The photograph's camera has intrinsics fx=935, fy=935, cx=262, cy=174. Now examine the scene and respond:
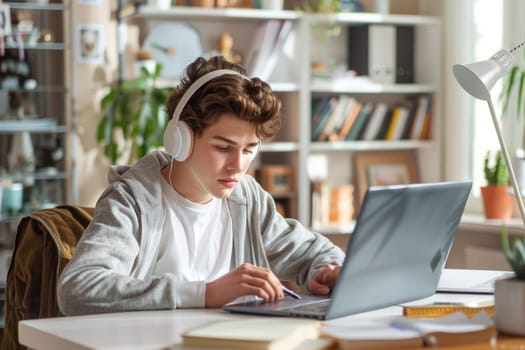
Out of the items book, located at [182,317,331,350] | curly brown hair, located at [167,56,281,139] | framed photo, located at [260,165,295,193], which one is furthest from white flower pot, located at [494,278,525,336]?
framed photo, located at [260,165,295,193]

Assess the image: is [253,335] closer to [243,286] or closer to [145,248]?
[243,286]

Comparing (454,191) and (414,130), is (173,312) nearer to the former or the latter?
(454,191)

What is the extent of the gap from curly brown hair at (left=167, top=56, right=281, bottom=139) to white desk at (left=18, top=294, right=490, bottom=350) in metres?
0.45

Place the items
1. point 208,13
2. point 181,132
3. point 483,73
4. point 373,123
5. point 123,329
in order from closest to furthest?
point 123,329 < point 483,73 < point 181,132 < point 208,13 < point 373,123

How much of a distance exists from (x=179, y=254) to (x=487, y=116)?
277 centimetres

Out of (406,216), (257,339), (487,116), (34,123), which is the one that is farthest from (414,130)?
(257,339)

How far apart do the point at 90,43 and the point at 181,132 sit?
243cm

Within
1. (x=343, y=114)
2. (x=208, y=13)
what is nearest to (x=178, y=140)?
(x=208, y=13)

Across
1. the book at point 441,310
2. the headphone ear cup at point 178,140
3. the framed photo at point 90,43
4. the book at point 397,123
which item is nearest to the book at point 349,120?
the book at point 397,123

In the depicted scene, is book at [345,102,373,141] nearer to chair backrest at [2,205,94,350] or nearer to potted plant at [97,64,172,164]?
potted plant at [97,64,172,164]

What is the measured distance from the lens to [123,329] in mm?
1556

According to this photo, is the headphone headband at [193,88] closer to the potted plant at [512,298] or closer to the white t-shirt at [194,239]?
the white t-shirt at [194,239]

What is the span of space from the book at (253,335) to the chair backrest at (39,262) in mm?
679

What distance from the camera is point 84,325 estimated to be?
1.60m
